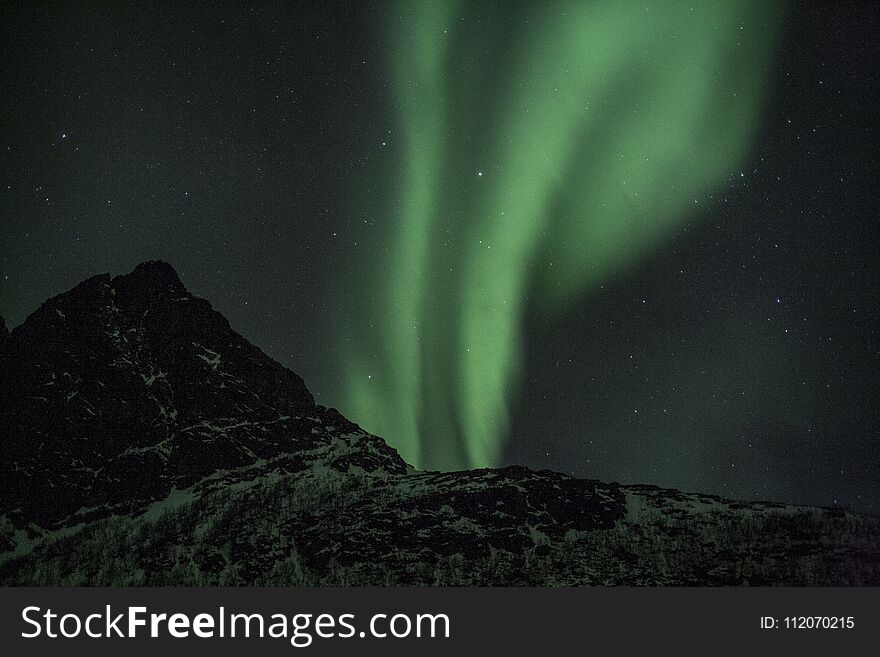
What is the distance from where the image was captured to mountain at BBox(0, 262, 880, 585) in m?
50.8

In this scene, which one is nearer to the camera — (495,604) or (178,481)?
(495,604)

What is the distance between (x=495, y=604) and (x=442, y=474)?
179 ft

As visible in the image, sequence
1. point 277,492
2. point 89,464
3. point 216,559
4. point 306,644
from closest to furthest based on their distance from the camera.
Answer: point 306,644
point 216,559
point 89,464
point 277,492

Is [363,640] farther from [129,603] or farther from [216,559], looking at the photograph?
[216,559]

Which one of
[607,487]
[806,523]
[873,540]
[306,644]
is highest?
[607,487]

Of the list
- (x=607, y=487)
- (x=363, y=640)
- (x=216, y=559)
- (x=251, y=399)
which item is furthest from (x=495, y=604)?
(x=251, y=399)

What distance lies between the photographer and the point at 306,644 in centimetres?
2030

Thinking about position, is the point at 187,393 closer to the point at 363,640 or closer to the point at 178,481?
the point at 178,481

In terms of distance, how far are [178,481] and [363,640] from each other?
6817 centimetres

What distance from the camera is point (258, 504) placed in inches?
3332

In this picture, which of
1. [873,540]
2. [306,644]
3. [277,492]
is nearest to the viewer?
[306,644]

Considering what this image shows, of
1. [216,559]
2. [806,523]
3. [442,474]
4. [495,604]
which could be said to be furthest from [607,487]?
[495,604]

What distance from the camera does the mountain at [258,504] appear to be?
1999 inches

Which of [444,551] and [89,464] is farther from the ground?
[89,464]
